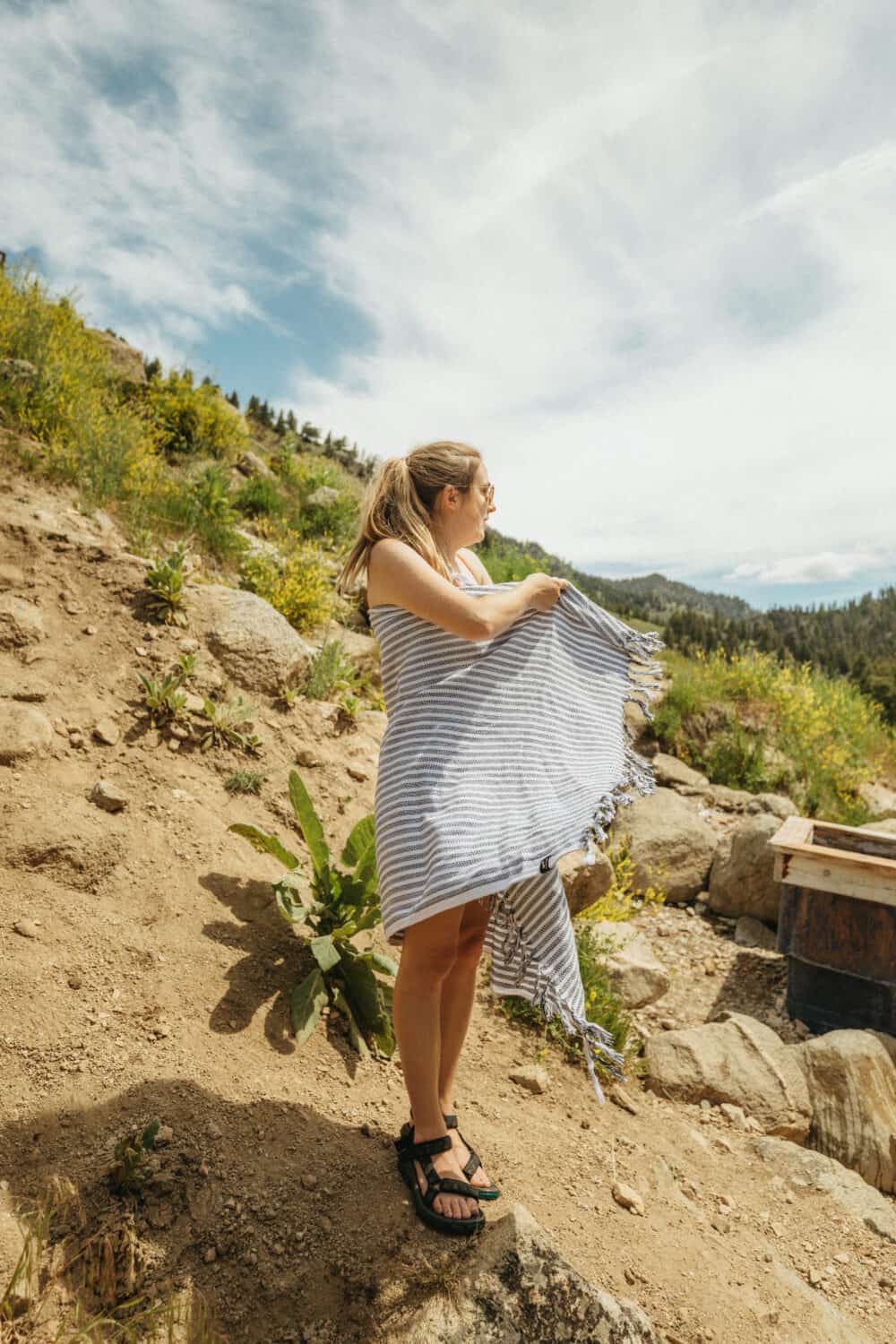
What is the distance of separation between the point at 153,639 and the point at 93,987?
2135 mm

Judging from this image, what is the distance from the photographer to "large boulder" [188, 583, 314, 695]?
4309 mm

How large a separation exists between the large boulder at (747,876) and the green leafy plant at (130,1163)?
500 cm

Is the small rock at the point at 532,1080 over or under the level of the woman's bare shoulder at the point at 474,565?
under

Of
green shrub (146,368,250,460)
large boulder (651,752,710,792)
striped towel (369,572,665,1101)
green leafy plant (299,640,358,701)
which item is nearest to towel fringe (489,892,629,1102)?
striped towel (369,572,665,1101)

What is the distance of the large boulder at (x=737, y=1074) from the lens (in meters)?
3.36

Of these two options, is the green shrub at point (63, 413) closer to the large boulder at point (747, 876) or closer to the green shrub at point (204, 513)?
the green shrub at point (204, 513)

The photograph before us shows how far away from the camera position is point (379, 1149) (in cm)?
218

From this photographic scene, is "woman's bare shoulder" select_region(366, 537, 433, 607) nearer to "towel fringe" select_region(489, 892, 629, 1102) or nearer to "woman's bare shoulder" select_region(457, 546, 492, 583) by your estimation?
"woman's bare shoulder" select_region(457, 546, 492, 583)

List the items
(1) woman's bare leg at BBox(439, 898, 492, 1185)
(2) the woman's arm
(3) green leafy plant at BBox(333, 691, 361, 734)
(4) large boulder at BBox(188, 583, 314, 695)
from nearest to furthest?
(2) the woman's arm → (1) woman's bare leg at BBox(439, 898, 492, 1185) → (4) large boulder at BBox(188, 583, 314, 695) → (3) green leafy plant at BBox(333, 691, 361, 734)

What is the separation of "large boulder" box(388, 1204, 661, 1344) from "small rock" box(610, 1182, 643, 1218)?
0.66m

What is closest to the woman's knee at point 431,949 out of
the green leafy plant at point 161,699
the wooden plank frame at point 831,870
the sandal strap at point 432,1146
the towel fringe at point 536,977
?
the towel fringe at point 536,977

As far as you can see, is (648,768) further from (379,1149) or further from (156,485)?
(156,485)

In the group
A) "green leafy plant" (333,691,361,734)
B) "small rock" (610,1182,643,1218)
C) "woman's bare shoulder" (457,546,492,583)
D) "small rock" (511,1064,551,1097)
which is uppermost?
"woman's bare shoulder" (457,546,492,583)

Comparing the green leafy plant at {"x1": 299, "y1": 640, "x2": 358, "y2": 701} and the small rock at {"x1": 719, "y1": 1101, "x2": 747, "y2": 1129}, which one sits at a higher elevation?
the green leafy plant at {"x1": 299, "y1": 640, "x2": 358, "y2": 701}
